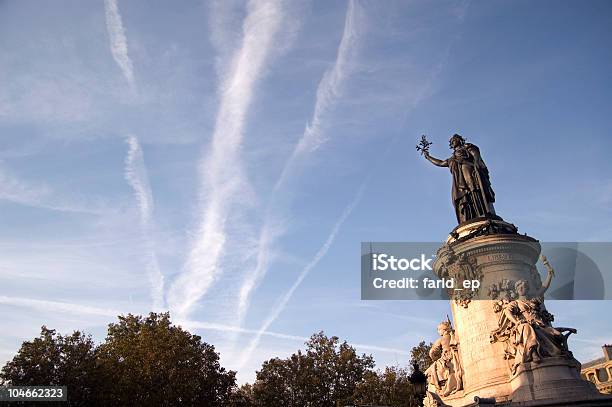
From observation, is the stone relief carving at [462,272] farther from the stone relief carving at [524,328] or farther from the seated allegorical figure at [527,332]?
the seated allegorical figure at [527,332]

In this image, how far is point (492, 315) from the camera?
15.5 meters

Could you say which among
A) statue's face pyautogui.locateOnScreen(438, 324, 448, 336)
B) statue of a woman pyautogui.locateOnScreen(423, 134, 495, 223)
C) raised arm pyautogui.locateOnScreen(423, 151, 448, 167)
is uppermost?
raised arm pyautogui.locateOnScreen(423, 151, 448, 167)

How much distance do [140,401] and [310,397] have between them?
12.7 m

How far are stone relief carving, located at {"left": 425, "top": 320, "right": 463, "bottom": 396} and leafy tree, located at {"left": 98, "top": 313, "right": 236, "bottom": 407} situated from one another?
18353 millimetres

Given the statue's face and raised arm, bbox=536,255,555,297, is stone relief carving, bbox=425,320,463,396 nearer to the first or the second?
the statue's face

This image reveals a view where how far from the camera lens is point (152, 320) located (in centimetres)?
3566

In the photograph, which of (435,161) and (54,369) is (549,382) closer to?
(435,161)

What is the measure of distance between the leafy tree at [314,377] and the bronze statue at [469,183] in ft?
70.0

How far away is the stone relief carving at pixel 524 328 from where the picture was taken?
13.8 meters

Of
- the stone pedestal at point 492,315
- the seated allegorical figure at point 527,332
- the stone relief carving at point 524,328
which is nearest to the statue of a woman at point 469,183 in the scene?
the stone pedestal at point 492,315

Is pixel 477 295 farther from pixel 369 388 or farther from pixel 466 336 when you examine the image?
pixel 369 388

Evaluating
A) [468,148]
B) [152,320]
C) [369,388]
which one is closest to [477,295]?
[468,148]

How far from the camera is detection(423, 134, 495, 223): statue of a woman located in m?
18.7

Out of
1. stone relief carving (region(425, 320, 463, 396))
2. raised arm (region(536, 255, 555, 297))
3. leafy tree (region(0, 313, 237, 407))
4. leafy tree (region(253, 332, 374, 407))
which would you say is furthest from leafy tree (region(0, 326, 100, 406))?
raised arm (region(536, 255, 555, 297))
